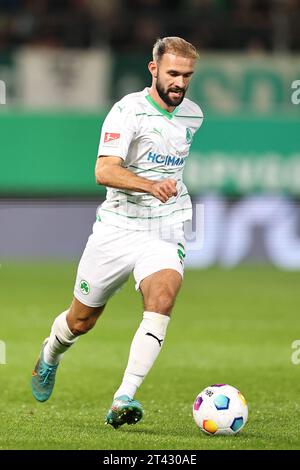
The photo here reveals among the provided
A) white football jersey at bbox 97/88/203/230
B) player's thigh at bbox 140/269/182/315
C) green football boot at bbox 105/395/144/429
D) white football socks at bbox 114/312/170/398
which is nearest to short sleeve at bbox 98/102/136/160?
white football jersey at bbox 97/88/203/230

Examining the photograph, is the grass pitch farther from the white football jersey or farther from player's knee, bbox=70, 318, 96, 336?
the white football jersey

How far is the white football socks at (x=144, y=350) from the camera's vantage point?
270 inches

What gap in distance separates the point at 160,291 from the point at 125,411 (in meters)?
0.70

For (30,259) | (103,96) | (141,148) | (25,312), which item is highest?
(141,148)

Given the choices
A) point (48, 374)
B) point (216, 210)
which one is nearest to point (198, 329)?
point (48, 374)

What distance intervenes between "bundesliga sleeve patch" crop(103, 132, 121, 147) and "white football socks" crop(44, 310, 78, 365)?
1.22 m

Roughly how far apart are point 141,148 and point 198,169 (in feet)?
33.8

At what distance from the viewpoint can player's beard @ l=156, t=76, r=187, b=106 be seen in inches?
279

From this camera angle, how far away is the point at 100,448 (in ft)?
20.5

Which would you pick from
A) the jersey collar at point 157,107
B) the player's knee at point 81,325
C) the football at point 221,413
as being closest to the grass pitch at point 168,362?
the football at point 221,413

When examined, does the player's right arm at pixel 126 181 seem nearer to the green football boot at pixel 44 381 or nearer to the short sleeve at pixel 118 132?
the short sleeve at pixel 118 132

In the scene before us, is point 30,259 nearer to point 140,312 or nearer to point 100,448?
point 140,312

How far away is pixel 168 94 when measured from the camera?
23.3 ft

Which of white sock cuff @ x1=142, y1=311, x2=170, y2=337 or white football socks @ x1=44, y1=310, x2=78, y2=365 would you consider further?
white football socks @ x1=44, y1=310, x2=78, y2=365
